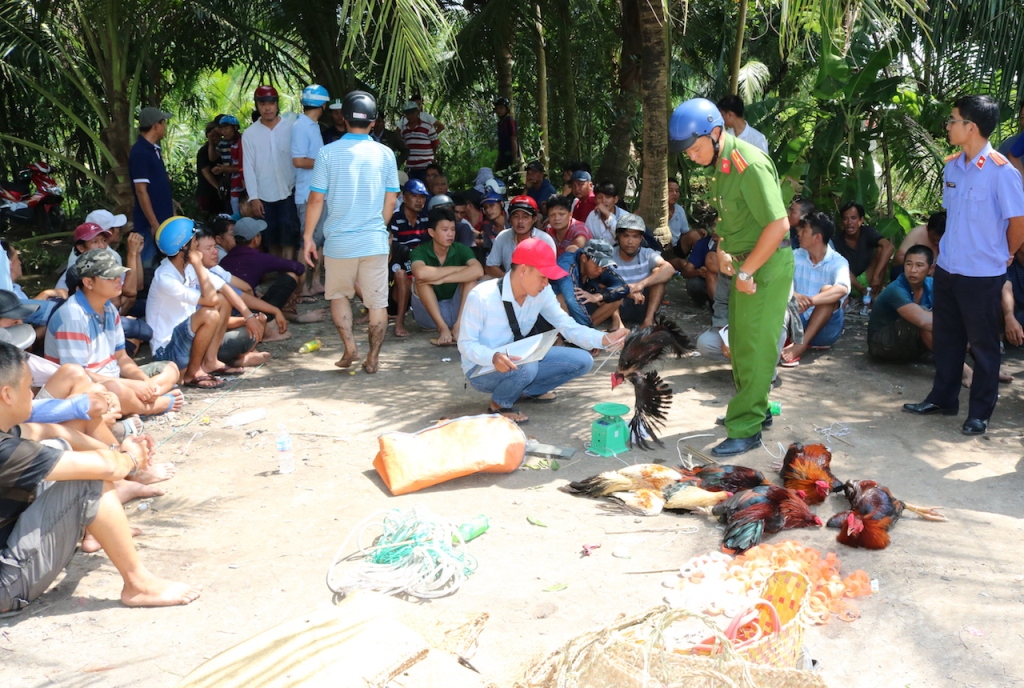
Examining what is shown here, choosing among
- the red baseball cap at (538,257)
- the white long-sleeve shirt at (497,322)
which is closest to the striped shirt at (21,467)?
the white long-sleeve shirt at (497,322)

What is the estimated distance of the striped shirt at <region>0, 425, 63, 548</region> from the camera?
345 cm

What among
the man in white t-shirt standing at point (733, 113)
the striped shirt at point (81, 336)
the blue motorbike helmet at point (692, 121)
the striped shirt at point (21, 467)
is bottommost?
the striped shirt at point (21, 467)

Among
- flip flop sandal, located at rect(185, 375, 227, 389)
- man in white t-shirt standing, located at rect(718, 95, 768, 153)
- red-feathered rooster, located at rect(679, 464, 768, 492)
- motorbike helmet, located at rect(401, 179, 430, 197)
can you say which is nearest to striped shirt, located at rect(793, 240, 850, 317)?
man in white t-shirt standing, located at rect(718, 95, 768, 153)

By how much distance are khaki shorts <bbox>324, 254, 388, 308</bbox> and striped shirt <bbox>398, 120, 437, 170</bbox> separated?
14.9 feet

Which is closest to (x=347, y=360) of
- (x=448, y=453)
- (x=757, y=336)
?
(x=448, y=453)

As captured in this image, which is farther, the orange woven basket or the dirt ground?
the dirt ground

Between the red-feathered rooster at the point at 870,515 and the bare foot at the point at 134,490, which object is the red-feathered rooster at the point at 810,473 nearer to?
the red-feathered rooster at the point at 870,515

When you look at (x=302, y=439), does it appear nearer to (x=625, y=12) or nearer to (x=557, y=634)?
(x=557, y=634)

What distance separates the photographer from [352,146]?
664cm

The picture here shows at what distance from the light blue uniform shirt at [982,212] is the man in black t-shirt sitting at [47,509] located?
4.64 meters

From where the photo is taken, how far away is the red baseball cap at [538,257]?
214 inches

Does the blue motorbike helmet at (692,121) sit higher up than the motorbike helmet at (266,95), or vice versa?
the motorbike helmet at (266,95)

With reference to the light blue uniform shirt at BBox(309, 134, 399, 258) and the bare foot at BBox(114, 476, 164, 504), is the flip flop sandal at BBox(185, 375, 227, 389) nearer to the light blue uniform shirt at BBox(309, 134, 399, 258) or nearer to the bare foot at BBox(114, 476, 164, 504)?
the light blue uniform shirt at BBox(309, 134, 399, 258)

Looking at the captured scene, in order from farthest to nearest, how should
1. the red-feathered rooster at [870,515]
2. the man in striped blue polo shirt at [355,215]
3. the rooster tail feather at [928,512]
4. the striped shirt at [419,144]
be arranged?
the striped shirt at [419,144] < the man in striped blue polo shirt at [355,215] < the rooster tail feather at [928,512] < the red-feathered rooster at [870,515]
